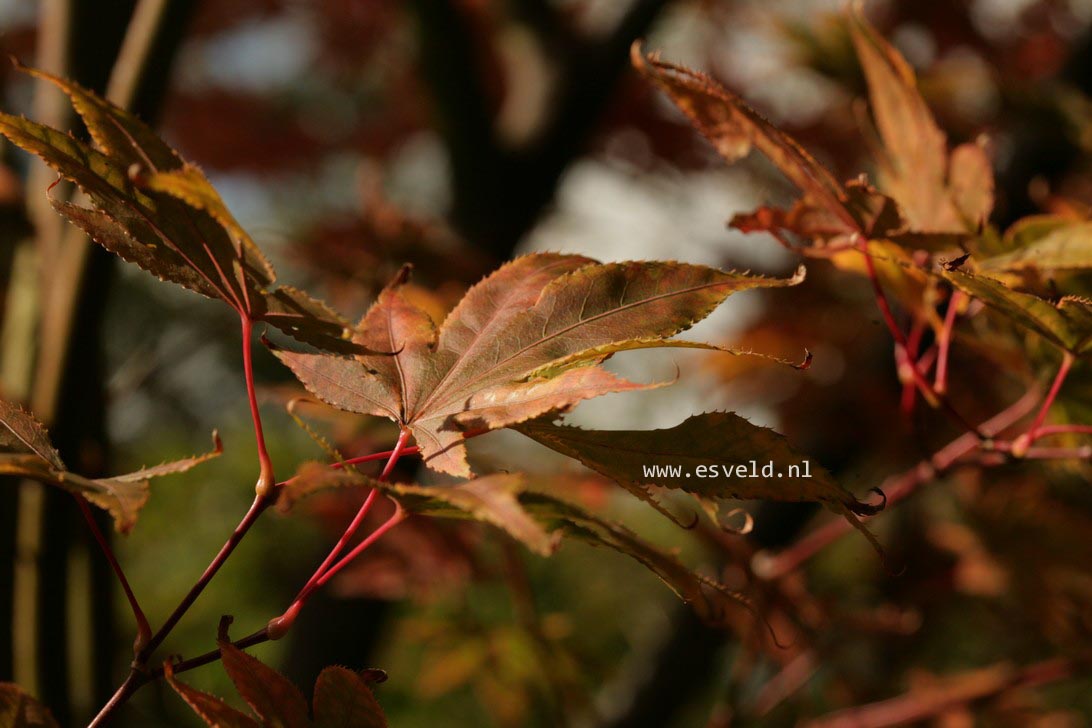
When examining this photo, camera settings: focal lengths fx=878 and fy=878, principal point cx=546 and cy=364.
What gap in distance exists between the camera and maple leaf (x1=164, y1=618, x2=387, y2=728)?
10.5 inches

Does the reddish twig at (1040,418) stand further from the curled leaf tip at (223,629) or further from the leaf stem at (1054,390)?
the curled leaf tip at (223,629)

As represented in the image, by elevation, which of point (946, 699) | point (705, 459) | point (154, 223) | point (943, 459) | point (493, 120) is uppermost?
point (493, 120)

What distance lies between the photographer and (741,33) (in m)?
2.28

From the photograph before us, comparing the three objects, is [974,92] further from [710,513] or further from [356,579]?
[710,513]

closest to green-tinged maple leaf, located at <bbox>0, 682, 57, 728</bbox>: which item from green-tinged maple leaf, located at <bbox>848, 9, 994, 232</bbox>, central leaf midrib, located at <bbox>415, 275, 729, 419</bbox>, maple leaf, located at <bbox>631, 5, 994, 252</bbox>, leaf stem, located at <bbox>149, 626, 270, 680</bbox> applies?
leaf stem, located at <bbox>149, 626, 270, 680</bbox>

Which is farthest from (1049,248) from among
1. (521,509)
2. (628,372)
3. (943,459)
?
(628,372)

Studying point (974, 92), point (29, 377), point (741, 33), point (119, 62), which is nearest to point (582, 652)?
point (29, 377)

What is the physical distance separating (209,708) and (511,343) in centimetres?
14

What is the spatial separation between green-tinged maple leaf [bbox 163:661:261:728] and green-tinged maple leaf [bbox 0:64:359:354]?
11 centimetres

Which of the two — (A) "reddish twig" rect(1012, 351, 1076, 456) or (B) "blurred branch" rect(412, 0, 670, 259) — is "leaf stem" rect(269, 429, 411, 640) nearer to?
(A) "reddish twig" rect(1012, 351, 1076, 456)

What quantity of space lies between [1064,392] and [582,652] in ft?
2.21

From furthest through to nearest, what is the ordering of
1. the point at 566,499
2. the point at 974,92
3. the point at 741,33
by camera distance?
the point at 741,33
the point at 974,92
the point at 566,499

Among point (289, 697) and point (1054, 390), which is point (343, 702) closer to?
point (289, 697)

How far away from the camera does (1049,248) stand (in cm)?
38
